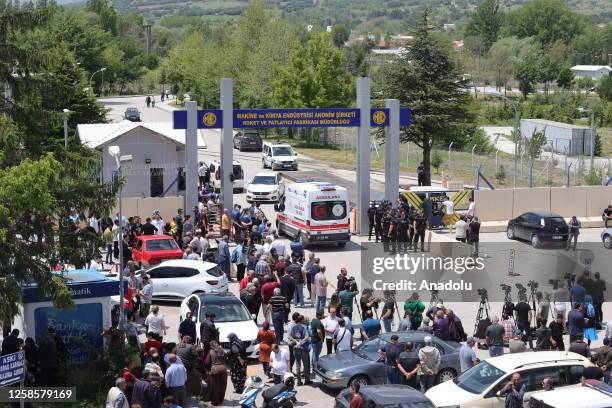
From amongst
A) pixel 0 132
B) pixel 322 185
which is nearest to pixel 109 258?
pixel 322 185

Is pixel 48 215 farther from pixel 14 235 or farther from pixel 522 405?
pixel 522 405

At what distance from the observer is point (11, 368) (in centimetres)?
1495

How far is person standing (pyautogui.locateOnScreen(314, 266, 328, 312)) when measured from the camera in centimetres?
2581

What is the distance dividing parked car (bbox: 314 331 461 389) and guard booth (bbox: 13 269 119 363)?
4.57 meters

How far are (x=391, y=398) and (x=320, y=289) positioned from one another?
370 inches

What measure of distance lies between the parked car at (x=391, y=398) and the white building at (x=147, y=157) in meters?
24.9

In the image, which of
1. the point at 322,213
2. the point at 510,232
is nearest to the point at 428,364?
the point at 322,213

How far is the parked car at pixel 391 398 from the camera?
16438 mm

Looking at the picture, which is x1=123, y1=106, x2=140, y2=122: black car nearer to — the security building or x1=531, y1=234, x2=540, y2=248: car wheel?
the security building

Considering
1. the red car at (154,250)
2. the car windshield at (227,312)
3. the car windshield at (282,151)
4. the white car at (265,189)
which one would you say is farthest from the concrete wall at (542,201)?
the car windshield at (282,151)

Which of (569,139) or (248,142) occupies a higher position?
(248,142)

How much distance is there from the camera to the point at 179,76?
115 meters

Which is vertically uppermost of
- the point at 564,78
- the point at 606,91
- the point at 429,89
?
the point at 429,89

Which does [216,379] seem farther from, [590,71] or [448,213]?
[590,71]
